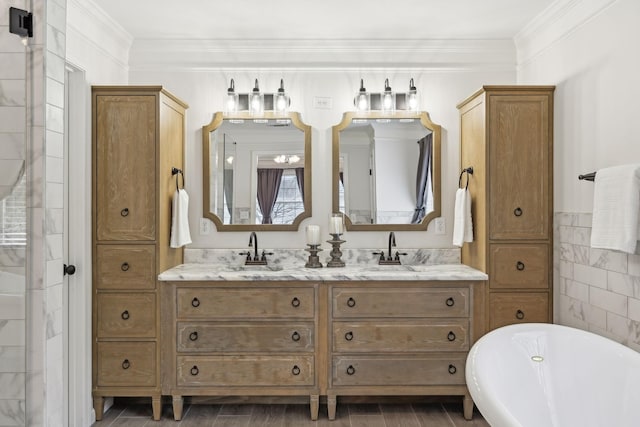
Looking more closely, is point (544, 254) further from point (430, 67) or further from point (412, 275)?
point (430, 67)

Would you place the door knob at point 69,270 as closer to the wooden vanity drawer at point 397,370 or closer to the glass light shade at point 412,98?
the wooden vanity drawer at point 397,370

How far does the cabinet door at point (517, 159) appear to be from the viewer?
289 cm

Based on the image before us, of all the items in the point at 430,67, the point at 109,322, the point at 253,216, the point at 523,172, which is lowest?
the point at 109,322

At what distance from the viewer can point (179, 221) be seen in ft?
10.0

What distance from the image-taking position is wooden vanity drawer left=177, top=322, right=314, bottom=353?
113 inches

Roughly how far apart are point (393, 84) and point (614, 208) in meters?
1.78

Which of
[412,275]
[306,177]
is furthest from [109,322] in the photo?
[412,275]

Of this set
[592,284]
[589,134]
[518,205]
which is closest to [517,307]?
[592,284]

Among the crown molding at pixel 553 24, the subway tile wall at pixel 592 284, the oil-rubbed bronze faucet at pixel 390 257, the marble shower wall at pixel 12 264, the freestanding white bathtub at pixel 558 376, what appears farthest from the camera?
the oil-rubbed bronze faucet at pixel 390 257

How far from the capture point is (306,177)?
342 cm

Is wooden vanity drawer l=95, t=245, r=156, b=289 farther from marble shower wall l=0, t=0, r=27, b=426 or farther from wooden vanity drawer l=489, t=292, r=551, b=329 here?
wooden vanity drawer l=489, t=292, r=551, b=329

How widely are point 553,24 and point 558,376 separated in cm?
→ 207

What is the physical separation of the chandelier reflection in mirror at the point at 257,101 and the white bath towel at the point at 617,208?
6.67ft

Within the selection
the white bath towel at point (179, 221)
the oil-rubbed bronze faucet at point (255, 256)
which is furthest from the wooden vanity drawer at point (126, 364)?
the oil-rubbed bronze faucet at point (255, 256)
